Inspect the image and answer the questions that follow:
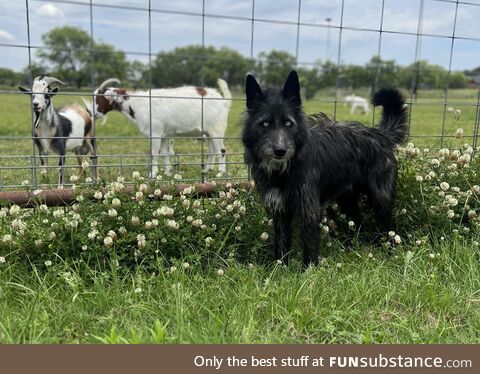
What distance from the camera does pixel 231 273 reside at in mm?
2938

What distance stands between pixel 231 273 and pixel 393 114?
6.93 feet

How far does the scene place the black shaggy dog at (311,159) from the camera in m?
2.99

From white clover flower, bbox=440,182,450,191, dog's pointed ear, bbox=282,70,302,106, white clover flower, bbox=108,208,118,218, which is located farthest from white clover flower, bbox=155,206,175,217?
white clover flower, bbox=440,182,450,191

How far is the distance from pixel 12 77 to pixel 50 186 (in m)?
2.62

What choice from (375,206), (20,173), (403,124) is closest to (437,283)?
(375,206)

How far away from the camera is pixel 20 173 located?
19.5ft

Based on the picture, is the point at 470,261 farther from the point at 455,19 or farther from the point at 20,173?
the point at 20,173

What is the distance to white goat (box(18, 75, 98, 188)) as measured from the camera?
544 cm

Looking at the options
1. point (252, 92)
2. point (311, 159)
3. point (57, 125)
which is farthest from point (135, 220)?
point (57, 125)

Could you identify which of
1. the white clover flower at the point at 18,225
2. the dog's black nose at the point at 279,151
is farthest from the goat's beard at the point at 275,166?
the white clover flower at the point at 18,225

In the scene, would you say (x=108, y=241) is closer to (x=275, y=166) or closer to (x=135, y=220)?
(x=135, y=220)

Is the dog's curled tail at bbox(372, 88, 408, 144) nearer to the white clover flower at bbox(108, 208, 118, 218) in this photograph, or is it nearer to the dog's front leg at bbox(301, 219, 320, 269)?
the dog's front leg at bbox(301, 219, 320, 269)

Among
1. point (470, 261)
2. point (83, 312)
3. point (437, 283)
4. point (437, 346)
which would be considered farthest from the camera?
point (470, 261)

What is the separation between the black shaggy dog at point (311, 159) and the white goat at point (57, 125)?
10.8ft
